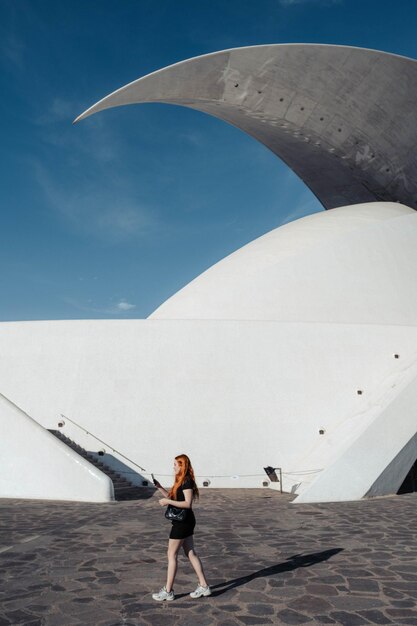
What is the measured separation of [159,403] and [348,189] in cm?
1044

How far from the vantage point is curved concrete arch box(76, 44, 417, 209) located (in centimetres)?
1287

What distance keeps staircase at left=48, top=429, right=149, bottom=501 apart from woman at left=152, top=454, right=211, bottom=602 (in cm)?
576

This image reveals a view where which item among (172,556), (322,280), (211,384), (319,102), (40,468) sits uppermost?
(319,102)

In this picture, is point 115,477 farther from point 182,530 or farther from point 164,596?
point 182,530

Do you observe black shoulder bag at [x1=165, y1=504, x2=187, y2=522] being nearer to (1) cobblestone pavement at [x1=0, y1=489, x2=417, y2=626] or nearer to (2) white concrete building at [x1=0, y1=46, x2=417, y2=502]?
(1) cobblestone pavement at [x1=0, y1=489, x2=417, y2=626]

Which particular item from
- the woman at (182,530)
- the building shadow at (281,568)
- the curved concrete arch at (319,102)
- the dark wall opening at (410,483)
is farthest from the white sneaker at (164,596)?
the curved concrete arch at (319,102)

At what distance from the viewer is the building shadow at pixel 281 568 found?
3.86m

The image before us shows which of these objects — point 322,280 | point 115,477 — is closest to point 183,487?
point 115,477

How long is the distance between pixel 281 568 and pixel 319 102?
42.8 feet

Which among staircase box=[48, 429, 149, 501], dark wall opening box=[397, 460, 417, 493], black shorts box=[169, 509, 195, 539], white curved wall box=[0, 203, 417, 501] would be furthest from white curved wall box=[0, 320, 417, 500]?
black shorts box=[169, 509, 195, 539]

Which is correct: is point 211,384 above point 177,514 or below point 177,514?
above

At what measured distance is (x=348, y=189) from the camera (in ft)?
55.3

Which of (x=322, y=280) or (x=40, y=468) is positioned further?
(x=322, y=280)

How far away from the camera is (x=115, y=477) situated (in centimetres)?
990
